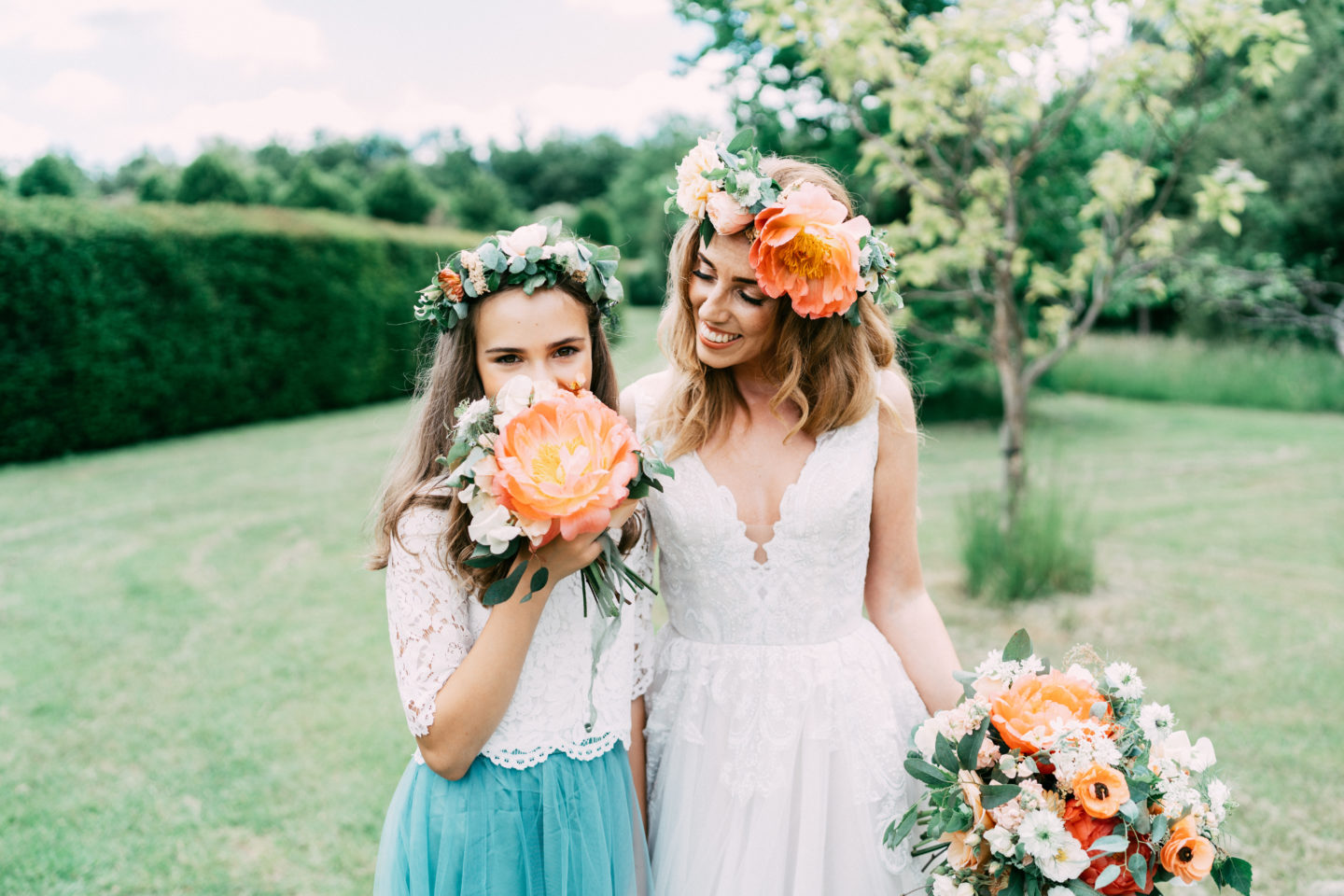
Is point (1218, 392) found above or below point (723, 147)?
below

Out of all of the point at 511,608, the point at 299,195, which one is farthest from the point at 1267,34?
the point at 299,195

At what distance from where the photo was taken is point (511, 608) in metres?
1.65

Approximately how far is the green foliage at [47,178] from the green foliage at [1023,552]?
45.9ft

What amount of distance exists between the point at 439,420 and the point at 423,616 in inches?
16.8

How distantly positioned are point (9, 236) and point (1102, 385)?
15960 mm

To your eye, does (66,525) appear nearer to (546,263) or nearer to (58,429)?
(58,429)

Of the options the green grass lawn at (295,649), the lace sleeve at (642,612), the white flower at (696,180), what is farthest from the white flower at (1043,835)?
the green grass lawn at (295,649)

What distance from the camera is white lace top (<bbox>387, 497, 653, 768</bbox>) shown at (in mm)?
1684

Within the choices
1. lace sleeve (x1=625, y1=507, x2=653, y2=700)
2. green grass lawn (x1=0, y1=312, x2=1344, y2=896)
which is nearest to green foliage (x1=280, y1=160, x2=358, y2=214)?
green grass lawn (x1=0, y1=312, x2=1344, y2=896)

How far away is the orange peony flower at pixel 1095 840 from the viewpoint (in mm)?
1549

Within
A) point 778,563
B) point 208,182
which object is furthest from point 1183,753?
point 208,182

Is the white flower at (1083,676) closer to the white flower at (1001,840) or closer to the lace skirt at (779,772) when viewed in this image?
the white flower at (1001,840)

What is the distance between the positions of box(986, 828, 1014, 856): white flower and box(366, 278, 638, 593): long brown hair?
0.85 meters

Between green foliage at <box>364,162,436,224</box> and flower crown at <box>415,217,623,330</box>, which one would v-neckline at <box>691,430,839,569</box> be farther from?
green foliage at <box>364,162,436,224</box>
